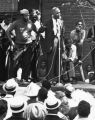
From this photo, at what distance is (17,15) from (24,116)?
10378mm

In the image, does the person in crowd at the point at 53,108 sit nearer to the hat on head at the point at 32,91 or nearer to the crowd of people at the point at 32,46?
the hat on head at the point at 32,91

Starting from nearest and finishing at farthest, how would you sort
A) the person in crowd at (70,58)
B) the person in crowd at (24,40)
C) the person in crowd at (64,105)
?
the person in crowd at (64,105), the person in crowd at (24,40), the person in crowd at (70,58)

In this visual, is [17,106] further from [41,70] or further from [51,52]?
[41,70]

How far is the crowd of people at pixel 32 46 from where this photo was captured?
43.1 feet

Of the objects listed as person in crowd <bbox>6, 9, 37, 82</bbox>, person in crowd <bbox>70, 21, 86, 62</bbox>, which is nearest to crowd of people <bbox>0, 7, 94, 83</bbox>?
person in crowd <bbox>6, 9, 37, 82</bbox>

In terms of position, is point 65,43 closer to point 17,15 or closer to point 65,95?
point 17,15

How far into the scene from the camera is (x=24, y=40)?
13.1 metres

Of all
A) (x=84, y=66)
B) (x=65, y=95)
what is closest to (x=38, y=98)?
(x=65, y=95)

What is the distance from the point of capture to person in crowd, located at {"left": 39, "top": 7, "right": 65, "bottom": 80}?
520 inches

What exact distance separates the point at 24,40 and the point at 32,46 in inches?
12.5

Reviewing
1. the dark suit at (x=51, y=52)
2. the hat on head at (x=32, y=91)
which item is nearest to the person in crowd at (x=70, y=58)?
the dark suit at (x=51, y=52)

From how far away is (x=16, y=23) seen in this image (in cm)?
1313

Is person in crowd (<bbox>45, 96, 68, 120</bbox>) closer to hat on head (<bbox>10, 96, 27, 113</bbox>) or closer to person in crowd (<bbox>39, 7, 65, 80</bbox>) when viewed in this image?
hat on head (<bbox>10, 96, 27, 113</bbox>)

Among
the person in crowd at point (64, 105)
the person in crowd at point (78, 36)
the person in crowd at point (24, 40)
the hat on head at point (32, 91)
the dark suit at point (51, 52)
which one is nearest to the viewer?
the hat on head at point (32, 91)
